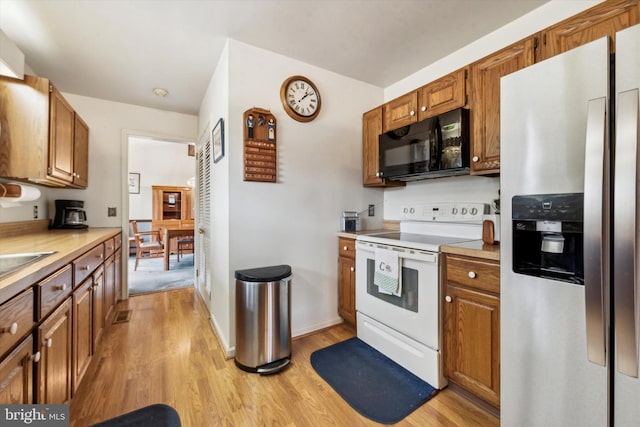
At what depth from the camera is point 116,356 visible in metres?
1.97

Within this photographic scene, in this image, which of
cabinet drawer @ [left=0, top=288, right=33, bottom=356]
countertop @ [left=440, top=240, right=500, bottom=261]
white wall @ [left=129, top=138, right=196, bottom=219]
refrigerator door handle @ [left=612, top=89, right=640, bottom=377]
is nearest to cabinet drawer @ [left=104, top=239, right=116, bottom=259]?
cabinet drawer @ [left=0, top=288, right=33, bottom=356]

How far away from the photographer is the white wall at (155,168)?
591 cm

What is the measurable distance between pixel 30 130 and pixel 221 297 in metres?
1.84

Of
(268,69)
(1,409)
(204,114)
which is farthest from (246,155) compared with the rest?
(1,409)

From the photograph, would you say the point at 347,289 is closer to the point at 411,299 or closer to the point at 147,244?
the point at 411,299

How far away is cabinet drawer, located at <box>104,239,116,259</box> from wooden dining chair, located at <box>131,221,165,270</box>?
2614 mm

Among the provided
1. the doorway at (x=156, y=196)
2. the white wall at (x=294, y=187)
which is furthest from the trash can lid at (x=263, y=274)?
the doorway at (x=156, y=196)

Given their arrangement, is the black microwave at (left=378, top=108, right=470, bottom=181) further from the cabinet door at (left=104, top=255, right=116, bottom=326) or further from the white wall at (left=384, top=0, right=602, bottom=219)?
the cabinet door at (left=104, top=255, right=116, bottom=326)

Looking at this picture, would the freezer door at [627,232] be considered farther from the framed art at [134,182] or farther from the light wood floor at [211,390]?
the framed art at [134,182]

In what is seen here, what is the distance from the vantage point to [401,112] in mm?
2236

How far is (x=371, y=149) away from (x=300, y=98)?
81 centimetres

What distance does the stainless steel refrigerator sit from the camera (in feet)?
2.84

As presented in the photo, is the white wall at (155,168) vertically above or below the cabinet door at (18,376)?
Answer: above

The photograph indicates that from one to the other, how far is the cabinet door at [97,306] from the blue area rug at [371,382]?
154 centimetres
